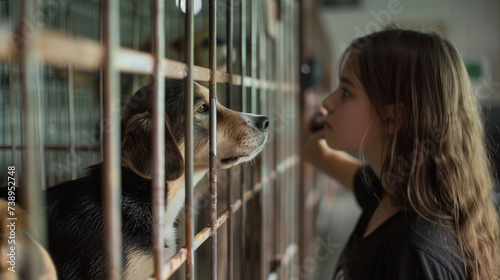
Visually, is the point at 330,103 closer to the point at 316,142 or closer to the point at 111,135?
the point at 316,142

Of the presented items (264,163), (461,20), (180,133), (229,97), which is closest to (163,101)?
(180,133)

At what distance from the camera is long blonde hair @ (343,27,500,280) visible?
775 mm

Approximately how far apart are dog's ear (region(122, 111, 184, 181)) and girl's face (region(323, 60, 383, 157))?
1.46ft

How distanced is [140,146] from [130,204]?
0.06m

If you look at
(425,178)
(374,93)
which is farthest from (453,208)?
(374,93)

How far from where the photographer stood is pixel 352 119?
2.77 feet

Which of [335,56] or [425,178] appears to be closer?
[425,178]

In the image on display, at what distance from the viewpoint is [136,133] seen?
18.6 inches

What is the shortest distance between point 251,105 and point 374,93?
223mm

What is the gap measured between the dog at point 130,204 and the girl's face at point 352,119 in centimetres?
40

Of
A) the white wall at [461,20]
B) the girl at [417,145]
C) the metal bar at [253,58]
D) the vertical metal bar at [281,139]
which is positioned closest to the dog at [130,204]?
the metal bar at [253,58]

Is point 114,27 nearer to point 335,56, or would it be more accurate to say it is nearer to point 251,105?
point 251,105

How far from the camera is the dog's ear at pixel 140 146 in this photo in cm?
47

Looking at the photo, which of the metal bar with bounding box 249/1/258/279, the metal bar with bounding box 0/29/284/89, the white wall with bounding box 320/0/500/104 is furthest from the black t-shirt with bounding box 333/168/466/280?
the white wall with bounding box 320/0/500/104
